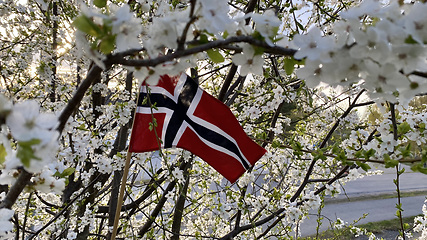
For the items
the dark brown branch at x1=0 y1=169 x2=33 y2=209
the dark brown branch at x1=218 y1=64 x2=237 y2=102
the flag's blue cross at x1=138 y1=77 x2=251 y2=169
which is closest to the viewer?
the dark brown branch at x1=0 y1=169 x2=33 y2=209

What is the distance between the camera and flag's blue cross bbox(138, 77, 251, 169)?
6.37ft

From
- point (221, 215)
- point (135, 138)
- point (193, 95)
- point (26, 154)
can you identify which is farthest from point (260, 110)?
point (26, 154)

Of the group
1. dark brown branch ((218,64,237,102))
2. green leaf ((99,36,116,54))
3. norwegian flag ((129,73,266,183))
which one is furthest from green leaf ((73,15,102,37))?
dark brown branch ((218,64,237,102))

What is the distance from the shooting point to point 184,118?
1990 mm

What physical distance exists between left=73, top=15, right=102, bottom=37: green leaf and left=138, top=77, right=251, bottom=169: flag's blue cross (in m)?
1.38

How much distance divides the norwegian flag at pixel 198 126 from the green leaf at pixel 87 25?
137cm

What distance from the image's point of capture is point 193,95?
194 centimetres

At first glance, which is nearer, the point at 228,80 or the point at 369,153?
the point at 369,153

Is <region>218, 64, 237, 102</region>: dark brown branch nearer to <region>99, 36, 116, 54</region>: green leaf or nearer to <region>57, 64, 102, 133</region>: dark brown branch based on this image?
<region>57, 64, 102, 133</region>: dark brown branch

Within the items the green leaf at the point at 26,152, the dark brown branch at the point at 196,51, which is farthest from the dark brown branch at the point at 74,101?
the green leaf at the point at 26,152

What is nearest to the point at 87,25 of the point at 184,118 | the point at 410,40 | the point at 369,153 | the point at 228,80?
the point at 410,40

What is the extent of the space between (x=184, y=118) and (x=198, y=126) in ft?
0.37

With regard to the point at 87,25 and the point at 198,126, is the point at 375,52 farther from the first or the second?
the point at 198,126

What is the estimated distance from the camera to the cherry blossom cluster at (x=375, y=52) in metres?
0.53
